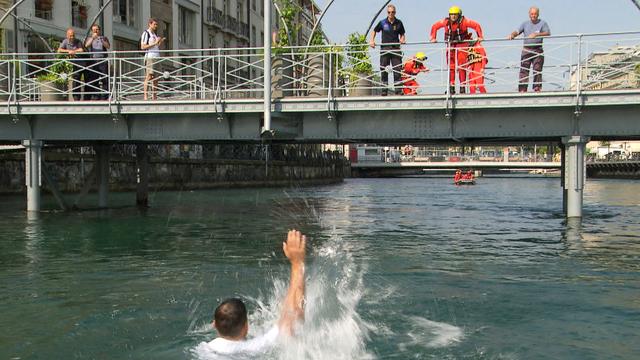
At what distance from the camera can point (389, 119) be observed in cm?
1934

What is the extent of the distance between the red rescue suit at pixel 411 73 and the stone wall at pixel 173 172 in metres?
13.5

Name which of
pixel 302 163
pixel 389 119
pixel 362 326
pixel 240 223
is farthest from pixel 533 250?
pixel 302 163

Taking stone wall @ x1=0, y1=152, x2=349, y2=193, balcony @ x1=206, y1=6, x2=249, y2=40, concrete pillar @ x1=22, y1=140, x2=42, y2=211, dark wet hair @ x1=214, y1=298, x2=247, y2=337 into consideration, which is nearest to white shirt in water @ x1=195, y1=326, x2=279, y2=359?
dark wet hair @ x1=214, y1=298, x2=247, y2=337

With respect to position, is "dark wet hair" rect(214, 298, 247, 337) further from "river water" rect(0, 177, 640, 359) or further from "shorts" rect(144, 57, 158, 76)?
"shorts" rect(144, 57, 158, 76)

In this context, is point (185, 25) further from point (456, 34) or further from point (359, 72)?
point (456, 34)

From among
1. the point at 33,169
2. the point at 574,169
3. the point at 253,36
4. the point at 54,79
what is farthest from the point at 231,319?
the point at 253,36

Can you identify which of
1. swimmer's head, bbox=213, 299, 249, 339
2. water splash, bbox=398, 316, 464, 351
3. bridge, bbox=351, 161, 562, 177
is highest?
swimmer's head, bbox=213, 299, 249, 339

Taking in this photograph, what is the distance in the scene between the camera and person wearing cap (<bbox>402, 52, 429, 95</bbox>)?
18.6m

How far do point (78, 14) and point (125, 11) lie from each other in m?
5.49

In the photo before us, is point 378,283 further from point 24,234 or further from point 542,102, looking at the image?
point 24,234

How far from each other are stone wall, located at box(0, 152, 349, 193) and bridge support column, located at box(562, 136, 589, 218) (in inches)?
664

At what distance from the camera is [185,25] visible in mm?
55812

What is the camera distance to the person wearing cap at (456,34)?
18.6 m

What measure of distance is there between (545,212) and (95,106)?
59.0 ft
